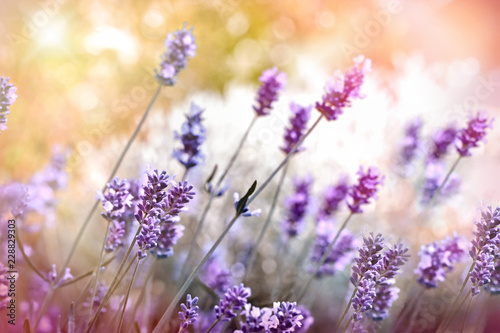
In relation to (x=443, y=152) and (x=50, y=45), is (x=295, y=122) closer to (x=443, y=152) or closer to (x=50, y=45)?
(x=443, y=152)

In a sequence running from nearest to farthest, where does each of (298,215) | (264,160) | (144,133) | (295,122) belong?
1. (295,122)
2. (298,215)
3. (144,133)
4. (264,160)

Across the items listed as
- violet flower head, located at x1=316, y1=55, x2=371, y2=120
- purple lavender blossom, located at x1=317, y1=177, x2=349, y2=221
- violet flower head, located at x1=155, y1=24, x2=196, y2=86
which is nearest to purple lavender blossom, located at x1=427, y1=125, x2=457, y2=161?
purple lavender blossom, located at x1=317, y1=177, x2=349, y2=221

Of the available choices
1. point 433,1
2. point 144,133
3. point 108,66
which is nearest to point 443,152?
point 433,1

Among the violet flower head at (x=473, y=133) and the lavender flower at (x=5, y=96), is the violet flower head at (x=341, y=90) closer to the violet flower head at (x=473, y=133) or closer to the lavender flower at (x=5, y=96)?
the violet flower head at (x=473, y=133)

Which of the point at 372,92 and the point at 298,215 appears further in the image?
the point at 372,92

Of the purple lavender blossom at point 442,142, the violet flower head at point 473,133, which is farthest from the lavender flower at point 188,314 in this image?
the purple lavender blossom at point 442,142

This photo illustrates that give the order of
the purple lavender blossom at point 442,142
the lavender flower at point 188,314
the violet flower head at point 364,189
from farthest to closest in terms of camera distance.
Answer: the purple lavender blossom at point 442,142 → the violet flower head at point 364,189 → the lavender flower at point 188,314

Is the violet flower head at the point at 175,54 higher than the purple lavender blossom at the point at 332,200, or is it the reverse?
the purple lavender blossom at the point at 332,200
